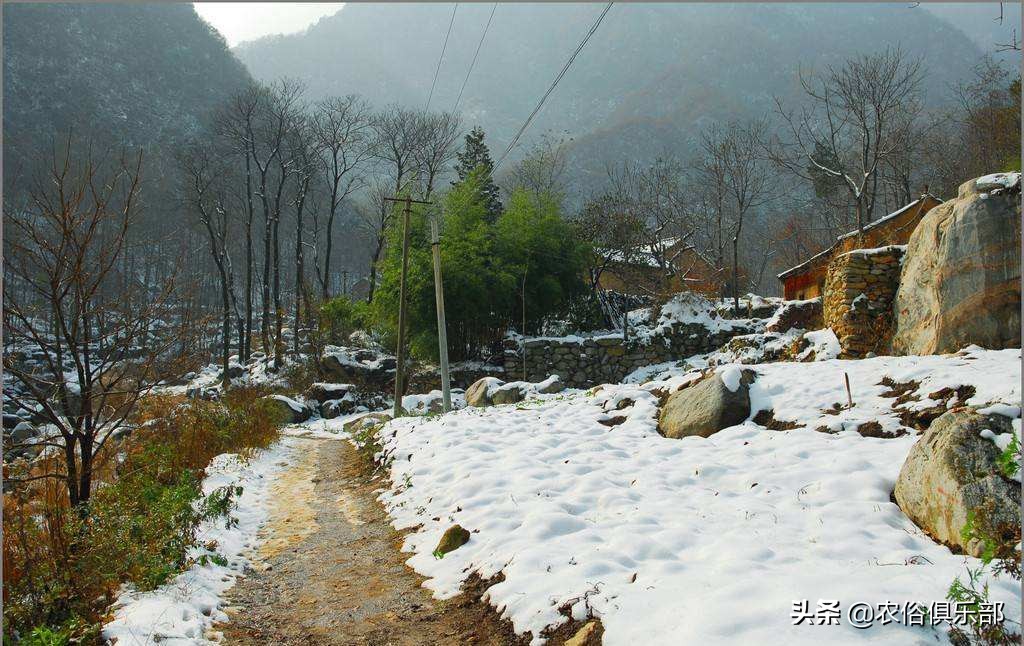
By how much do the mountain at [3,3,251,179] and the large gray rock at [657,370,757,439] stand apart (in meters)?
49.2

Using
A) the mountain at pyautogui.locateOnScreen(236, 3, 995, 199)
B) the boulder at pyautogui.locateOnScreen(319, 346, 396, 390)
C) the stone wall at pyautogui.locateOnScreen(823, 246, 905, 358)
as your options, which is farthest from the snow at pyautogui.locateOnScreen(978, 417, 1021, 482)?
the mountain at pyautogui.locateOnScreen(236, 3, 995, 199)

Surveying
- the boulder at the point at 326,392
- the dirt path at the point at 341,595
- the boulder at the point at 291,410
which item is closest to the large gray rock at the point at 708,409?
the dirt path at the point at 341,595

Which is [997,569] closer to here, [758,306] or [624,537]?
[624,537]

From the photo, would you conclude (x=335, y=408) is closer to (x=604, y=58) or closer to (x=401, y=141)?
(x=401, y=141)

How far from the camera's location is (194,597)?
3.88 meters

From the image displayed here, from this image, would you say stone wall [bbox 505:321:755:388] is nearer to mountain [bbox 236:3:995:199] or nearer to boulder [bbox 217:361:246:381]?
boulder [bbox 217:361:246:381]

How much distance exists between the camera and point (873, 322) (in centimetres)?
963

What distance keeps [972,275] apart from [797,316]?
7636 mm

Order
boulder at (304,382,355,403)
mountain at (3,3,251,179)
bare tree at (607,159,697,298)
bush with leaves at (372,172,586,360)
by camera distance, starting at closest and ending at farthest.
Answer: bush with leaves at (372,172,586,360) → boulder at (304,382,355,403) → bare tree at (607,159,697,298) → mountain at (3,3,251,179)

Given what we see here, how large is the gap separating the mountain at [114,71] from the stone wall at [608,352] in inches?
1612

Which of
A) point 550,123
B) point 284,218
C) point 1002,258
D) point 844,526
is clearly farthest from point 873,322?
point 550,123

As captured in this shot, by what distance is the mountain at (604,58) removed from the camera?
7888 centimetres

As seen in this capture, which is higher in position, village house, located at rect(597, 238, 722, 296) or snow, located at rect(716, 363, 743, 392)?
village house, located at rect(597, 238, 722, 296)

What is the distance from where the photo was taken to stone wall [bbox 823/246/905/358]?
31.5 ft
